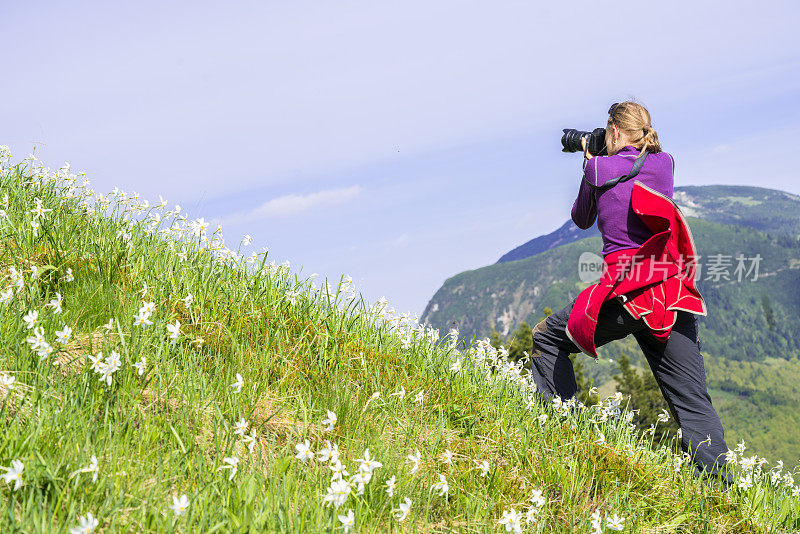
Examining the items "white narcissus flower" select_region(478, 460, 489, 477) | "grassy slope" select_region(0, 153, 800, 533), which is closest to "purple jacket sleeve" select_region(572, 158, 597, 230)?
"grassy slope" select_region(0, 153, 800, 533)

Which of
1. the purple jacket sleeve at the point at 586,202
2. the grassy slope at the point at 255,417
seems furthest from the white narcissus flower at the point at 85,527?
the purple jacket sleeve at the point at 586,202

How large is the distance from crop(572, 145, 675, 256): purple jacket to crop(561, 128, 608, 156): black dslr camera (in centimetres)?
33

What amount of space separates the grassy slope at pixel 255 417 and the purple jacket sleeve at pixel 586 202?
1715 mm

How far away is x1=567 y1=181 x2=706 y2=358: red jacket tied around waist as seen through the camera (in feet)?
16.6

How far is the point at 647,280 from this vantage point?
5.07 m

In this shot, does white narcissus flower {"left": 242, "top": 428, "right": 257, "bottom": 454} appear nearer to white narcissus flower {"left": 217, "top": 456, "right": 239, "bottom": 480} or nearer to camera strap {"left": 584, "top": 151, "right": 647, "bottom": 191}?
white narcissus flower {"left": 217, "top": 456, "right": 239, "bottom": 480}

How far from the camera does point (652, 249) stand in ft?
16.9

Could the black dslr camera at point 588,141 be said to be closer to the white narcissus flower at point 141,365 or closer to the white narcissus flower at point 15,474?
the white narcissus flower at point 141,365

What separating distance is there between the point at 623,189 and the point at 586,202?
435 mm

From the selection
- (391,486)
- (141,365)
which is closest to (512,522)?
(391,486)

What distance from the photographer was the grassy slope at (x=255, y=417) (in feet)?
9.88

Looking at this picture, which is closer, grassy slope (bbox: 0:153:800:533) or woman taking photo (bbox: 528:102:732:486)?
grassy slope (bbox: 0:153:800:533)

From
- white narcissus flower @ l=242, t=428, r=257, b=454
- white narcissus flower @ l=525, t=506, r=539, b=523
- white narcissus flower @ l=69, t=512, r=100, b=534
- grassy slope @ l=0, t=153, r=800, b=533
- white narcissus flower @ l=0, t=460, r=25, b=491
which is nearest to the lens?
white narcissus flower @ l=69, t=512, r=100, b=534

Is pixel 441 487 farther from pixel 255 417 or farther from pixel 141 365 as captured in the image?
pixel 141 365
